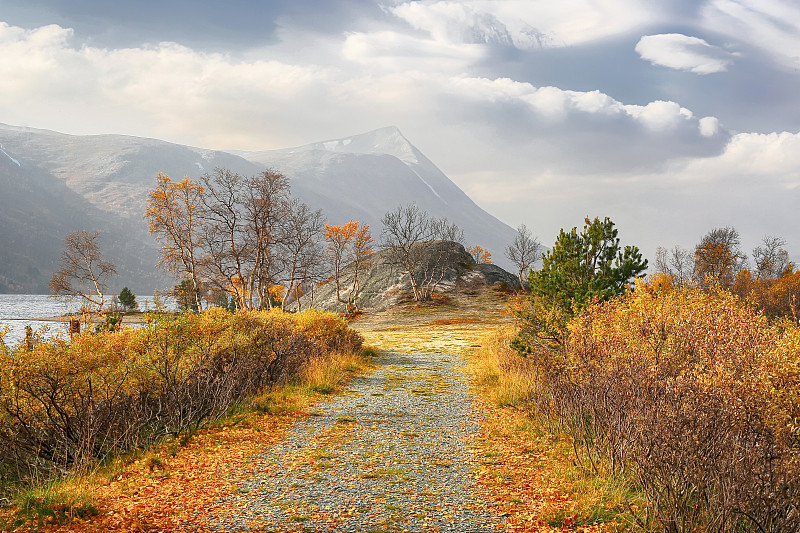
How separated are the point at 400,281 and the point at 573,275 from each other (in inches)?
1750

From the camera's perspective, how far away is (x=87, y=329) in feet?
35.0

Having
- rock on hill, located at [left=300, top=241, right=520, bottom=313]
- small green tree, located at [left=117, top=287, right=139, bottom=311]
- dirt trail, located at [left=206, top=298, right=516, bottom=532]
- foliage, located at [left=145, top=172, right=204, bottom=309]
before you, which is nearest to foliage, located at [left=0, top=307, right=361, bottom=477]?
dirt trail, located at [left=206, top=298, right=516, bottom=532]

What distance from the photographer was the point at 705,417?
4.44m

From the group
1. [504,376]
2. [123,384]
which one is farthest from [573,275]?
[123,384]

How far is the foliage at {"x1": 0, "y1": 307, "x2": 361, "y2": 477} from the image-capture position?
7848 mm

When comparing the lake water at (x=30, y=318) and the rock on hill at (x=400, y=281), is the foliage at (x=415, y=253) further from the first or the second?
the lake water at (x=30, y=318)

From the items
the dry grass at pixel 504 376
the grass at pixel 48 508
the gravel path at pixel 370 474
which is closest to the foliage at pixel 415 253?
the dry grass at pixel 504 376

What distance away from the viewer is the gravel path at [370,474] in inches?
223

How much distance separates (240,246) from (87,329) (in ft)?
87.2

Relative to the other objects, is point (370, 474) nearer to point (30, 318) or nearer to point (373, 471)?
point (373, 471)

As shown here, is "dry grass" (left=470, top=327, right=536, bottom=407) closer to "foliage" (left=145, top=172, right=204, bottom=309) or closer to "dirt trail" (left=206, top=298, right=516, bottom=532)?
"dirt trail" (left=206, top=298, right=516, bottom=532)

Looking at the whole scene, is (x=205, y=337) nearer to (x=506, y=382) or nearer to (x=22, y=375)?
(x=22, y=375)

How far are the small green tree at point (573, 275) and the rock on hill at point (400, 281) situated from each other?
129ft

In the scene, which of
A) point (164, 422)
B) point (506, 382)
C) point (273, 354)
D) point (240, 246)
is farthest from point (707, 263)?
point (164, 422)
